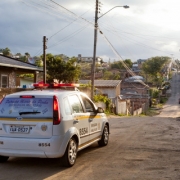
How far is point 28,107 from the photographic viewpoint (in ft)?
A: 24.6

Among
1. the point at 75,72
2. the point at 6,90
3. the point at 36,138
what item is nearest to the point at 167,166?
the point at 36,138

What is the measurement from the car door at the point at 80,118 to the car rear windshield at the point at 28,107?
0.74m

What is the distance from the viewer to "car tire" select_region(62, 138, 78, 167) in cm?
747

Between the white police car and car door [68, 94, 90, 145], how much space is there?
2 cm

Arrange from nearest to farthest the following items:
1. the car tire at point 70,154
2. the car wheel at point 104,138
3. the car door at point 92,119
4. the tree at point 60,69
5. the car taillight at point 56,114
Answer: the car taillight at point 56,114, the car tire at point 70,154, the car door at point 92,119, the car wheel at point 104,138, the tree at point 60,69

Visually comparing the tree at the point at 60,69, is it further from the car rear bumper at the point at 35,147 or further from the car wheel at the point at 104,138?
the car rear bumper at the point at 35,147

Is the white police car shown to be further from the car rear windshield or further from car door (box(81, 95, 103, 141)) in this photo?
car door (box(81, 95, 103, 141))

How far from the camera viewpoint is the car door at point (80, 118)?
8.03m

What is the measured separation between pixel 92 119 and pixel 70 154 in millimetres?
1723

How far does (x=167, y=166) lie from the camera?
25.2 ft

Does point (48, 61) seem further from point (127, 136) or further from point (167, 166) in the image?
point (167, 166)

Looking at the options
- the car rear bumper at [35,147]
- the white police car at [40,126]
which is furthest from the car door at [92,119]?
the car rear bumper at [35,147]

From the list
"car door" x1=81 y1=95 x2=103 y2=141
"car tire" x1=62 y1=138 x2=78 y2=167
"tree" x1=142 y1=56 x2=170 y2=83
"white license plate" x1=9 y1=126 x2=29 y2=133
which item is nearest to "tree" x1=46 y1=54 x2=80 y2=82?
"car door" x1=81 y1=95 x2=103 y2=141

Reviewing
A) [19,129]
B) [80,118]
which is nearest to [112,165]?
[80,118]
